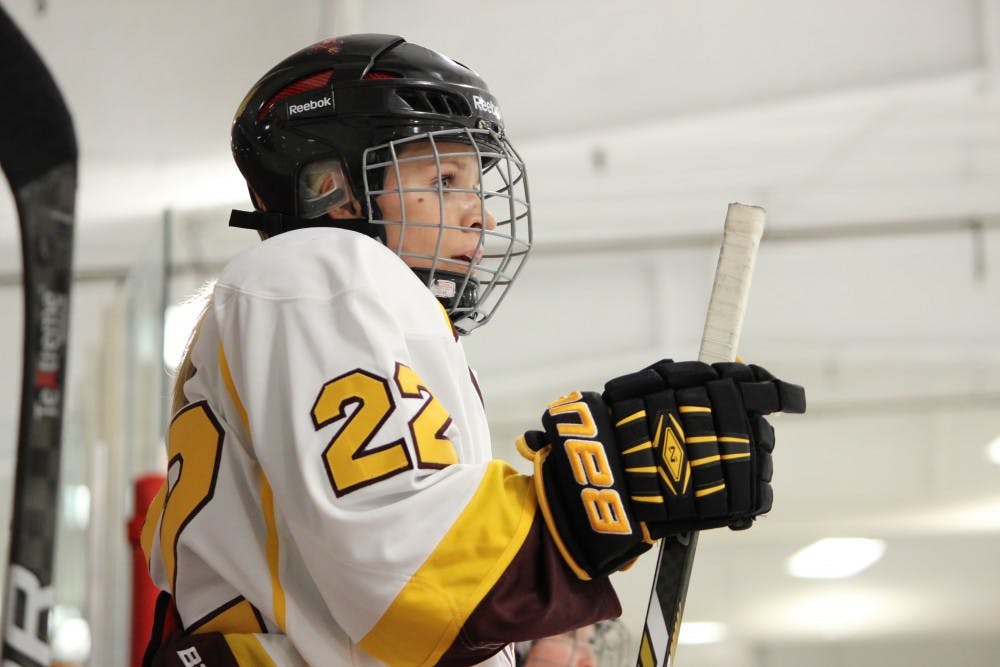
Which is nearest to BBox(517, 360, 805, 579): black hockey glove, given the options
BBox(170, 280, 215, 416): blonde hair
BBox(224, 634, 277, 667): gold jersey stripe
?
BBox(224, 634, 277, 667): gold jersey stripe

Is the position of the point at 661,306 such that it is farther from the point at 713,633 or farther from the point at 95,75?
the point at 95,75

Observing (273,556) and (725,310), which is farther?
(725,310)

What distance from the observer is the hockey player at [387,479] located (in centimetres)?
109

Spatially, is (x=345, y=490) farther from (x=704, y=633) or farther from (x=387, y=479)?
(x=704, y=633)

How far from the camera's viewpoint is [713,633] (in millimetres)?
4902

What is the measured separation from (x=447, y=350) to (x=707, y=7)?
4.05 metres

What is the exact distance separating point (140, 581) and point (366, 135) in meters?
2.64

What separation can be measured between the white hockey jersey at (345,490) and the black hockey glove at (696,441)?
0.31 ft

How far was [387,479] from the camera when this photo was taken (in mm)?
Answer: 1087

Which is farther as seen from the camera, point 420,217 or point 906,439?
point 906,439

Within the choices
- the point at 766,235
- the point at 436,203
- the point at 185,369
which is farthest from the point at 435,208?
the point at 766,235

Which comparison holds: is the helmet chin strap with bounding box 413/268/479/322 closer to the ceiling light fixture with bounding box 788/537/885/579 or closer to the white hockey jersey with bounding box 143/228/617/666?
the white hockey jersey with bounding box 143/228/617/666

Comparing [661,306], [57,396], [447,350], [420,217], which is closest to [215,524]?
[447,350]

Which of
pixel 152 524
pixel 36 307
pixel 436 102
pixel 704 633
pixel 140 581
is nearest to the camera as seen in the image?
pixel 152 524
